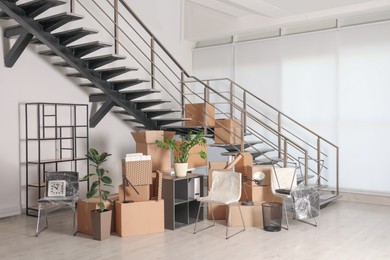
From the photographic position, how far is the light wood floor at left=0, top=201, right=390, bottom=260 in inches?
171

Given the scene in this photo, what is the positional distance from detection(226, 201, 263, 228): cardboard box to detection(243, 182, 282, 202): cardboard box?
265mm

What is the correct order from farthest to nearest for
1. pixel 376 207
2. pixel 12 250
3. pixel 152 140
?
pixel 376 207, pixel 152 140, pixel 12 250

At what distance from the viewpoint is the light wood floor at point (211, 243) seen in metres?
4.33

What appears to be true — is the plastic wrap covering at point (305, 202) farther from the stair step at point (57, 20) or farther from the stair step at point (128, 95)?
the stair step at point (57, 20)

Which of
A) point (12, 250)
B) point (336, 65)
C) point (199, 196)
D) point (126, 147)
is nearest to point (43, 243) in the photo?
point (12, 250)

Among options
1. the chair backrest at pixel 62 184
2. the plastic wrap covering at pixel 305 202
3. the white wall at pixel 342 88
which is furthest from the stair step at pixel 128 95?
the white wall at pixel 342 88

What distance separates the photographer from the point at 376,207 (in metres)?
6.68

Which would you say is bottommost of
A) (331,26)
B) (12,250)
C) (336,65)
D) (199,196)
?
(12,250)

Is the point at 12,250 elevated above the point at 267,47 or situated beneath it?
situated beneath

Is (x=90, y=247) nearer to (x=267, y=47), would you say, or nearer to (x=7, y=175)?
(x=7, y=175)

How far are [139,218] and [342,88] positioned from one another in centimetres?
418

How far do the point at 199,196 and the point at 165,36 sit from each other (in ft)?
13.0

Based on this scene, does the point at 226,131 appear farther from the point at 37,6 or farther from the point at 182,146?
the point at 37,6

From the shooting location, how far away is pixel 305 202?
5.37 metres
